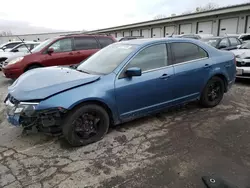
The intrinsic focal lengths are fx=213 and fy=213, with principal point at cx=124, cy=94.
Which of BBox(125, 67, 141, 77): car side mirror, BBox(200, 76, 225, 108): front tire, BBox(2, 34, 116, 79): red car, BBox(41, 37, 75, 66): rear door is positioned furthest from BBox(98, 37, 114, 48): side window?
BBox(125, 67, 141, 77): car side mirror

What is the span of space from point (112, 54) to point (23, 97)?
67.6 inches

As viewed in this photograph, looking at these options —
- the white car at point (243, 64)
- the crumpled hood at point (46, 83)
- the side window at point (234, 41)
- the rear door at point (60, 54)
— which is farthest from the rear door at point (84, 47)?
the side window at point (234, 41)

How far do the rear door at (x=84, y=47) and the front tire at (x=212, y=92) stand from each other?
15.2 ft

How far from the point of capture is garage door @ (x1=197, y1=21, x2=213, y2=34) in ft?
73.9

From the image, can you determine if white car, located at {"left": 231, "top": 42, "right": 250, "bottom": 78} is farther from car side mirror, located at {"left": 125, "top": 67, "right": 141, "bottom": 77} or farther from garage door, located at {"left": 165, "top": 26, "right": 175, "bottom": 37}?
garage door, located at {"left": 165, "top": 26, "right": 175, "bottom": 37}

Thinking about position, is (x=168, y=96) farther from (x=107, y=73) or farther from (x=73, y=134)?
(x=73, y=134)

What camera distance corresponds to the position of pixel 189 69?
4.12 meters

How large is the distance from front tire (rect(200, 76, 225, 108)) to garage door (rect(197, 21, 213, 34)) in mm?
20069

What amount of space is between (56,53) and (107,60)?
13.5ft

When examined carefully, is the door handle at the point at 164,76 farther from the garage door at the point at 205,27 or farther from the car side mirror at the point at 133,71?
the garage door at the point at 205,27

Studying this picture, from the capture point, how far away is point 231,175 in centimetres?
255

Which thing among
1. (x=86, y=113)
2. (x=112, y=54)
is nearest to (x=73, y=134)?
(x=86, y=113)

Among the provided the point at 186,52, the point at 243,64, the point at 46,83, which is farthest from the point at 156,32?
the point at 46,83

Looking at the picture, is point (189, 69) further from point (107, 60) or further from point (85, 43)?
point (85, 43)
